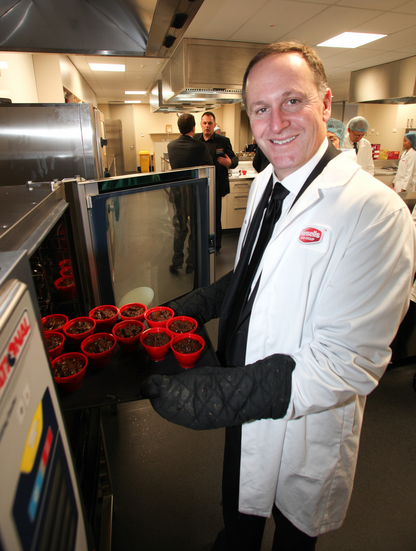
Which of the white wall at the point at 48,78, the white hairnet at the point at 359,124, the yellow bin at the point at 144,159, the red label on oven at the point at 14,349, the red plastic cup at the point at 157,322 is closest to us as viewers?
the red label on oven at the point at 14,349

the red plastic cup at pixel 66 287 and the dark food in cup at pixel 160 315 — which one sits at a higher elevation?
the red plastic cup at pixel 66 287

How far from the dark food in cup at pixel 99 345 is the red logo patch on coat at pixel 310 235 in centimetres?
67

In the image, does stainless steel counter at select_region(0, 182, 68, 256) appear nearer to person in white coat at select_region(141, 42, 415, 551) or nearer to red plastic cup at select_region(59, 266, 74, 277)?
red plastic cup at select_region(59, 266, 74, 277)

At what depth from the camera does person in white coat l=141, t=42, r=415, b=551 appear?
2.40 ft

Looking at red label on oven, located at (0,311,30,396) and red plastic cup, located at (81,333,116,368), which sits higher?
red label on oven, located at (0,311,30,396)

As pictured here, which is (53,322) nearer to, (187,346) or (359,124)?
(187,346)

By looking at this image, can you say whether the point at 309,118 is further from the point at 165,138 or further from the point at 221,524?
the point at 165,138

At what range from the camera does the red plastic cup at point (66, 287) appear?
4.41 feet

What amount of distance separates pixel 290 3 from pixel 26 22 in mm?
2642

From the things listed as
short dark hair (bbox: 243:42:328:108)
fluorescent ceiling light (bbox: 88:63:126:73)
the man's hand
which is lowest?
the man's hand

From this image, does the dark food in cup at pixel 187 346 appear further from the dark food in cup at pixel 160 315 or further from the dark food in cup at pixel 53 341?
the dark food in cup at pixel 53 341

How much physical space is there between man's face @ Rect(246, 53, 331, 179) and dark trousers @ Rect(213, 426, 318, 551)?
881 mm

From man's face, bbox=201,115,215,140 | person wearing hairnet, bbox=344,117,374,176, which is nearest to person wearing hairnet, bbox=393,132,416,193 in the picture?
person wearing hairnet, bbox=344,117,374,176

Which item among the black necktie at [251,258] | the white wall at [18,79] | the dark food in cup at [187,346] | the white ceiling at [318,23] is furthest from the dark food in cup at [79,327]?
the white wall at [18,79]
